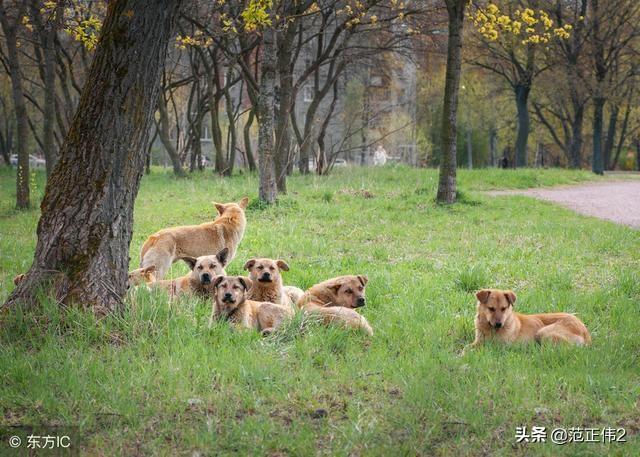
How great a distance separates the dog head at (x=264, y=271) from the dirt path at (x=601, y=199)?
39.4ft

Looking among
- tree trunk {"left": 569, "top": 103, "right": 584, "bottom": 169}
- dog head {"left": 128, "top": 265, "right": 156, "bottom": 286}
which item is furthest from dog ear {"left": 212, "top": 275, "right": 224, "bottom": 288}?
tree trunk {"left": 569, "top": 103, "right": 584, "bottom": 169}

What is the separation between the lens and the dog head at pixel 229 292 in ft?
25.2

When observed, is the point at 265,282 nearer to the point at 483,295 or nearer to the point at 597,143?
the point at 483,295

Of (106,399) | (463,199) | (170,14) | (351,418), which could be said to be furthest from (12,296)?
(463,199)

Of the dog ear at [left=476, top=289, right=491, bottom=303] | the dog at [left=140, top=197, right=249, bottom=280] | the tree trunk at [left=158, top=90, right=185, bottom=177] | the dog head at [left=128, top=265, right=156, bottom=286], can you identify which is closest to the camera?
the dog ear at [left=476, top=289, right=491, bottom=303]

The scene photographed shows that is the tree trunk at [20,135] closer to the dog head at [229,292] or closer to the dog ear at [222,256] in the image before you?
the dog ear at [222,256]

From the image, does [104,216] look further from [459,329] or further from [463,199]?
[463,199]

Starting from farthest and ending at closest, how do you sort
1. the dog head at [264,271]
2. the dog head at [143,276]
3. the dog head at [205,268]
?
the dog head at [143,276] → the dog head at [205,268] → the dog head at [264,271]

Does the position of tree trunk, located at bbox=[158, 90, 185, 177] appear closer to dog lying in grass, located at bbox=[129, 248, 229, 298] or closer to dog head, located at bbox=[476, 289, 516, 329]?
dog lying in grass, located at bbox=[129, 248, 229, 298]

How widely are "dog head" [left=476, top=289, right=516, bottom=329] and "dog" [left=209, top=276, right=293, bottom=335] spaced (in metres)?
2.12

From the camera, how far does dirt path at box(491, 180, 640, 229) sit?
67.8ft

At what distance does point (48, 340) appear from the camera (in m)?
6.73

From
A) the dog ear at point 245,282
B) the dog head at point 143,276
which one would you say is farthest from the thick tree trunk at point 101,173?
the dog head at point 143,276

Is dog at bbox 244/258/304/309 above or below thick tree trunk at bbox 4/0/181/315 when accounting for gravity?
below
